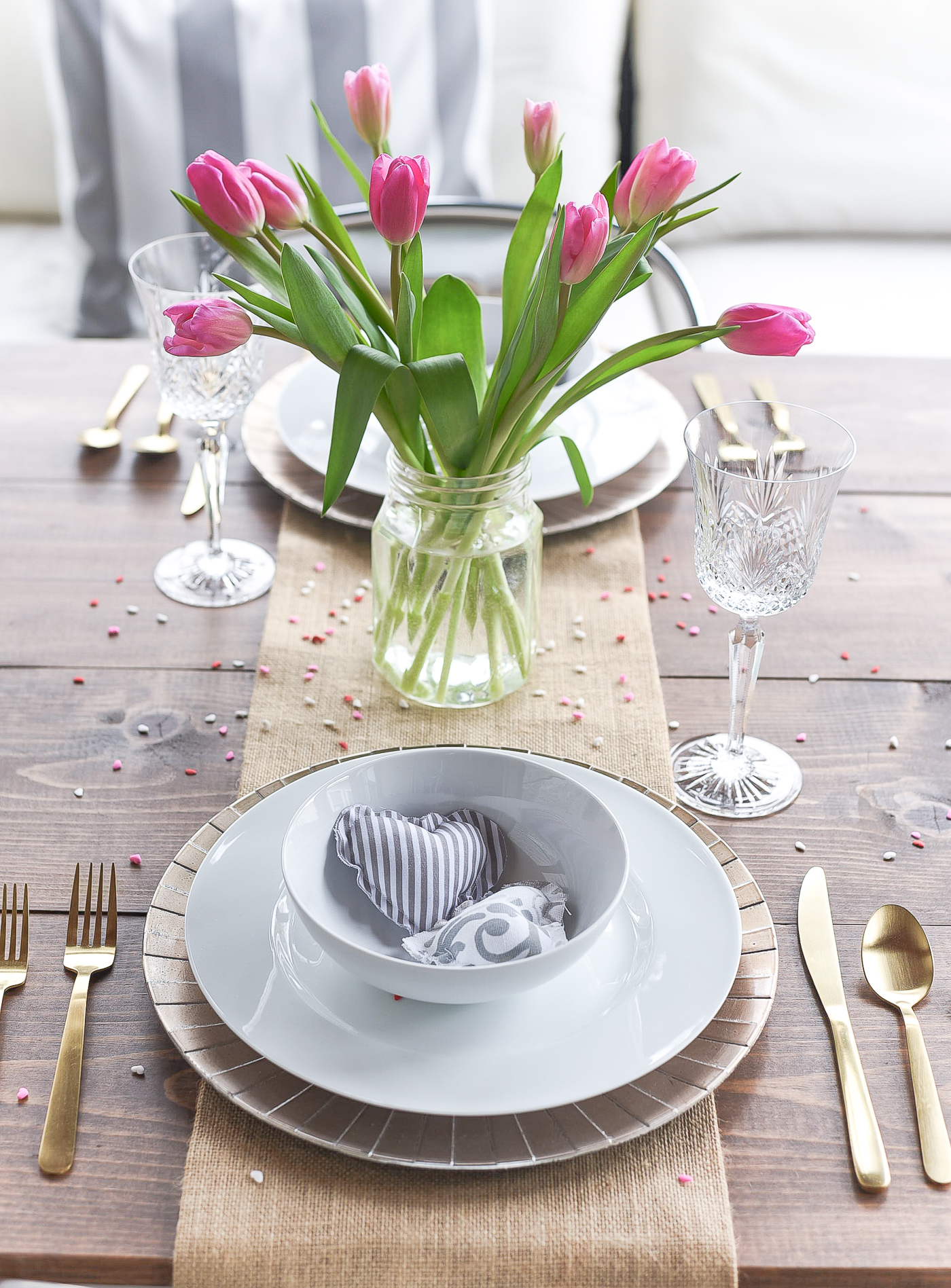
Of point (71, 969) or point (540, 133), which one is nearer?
point (71, 969)

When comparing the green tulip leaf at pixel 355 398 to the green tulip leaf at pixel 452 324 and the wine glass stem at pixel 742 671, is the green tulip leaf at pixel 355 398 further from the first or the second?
the wine glass stem at pixel 742 671

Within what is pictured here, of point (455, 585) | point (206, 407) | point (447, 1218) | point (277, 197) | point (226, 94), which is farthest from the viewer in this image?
point (226, 94)

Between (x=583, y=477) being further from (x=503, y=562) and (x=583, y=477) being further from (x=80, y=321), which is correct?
(x=80, y=321)

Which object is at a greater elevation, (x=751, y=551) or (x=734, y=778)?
(x=751, y=551)

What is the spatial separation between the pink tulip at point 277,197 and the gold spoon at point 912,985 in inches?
22.7

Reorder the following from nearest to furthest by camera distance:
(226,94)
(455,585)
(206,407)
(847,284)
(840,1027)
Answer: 1. (840,1027)
2. (455,585)
3. (206,407)
4. (226,94)
5. (847,284)

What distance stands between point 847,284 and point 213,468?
1.62 metres

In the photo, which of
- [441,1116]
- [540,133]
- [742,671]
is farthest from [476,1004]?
[540,133]

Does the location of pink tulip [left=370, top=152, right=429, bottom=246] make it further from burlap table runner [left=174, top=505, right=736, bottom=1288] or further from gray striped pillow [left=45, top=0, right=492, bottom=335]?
gray striped pillow [left=45, top=0, right=492, bottom=335]

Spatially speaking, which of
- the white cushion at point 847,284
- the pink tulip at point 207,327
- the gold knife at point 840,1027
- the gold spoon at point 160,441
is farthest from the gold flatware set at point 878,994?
the white cushion at point 847,284

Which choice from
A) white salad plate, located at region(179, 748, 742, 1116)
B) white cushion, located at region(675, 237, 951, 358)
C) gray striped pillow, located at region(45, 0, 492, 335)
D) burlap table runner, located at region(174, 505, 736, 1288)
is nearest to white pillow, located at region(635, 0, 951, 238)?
white cushion, located at region(675, 237, 951, 358)

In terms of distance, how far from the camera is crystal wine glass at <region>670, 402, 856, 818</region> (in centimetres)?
77

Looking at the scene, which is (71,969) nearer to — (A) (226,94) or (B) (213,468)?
(B) (213,468)

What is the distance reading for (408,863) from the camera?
626 millimetres
